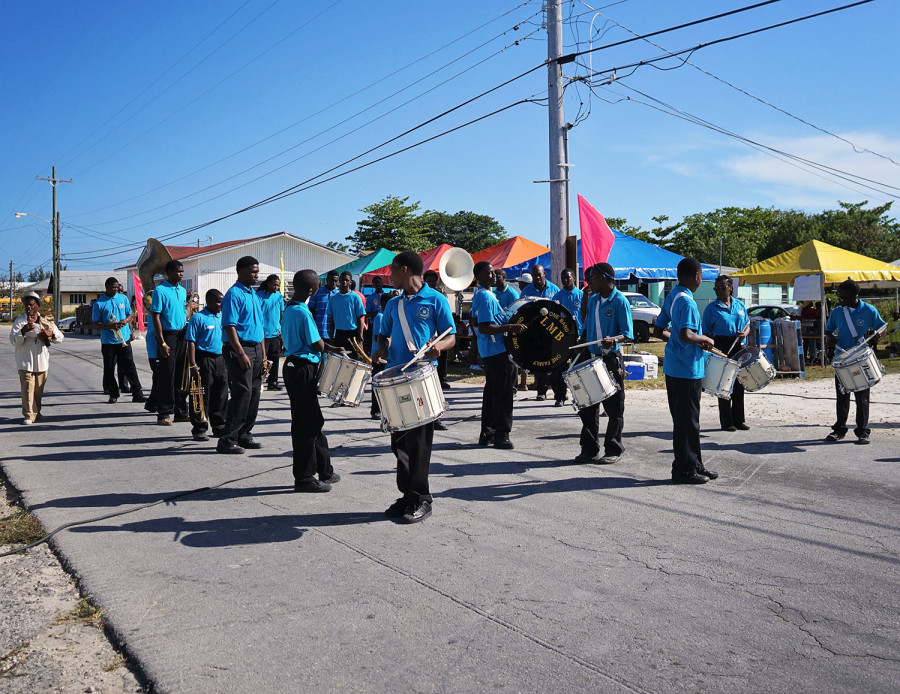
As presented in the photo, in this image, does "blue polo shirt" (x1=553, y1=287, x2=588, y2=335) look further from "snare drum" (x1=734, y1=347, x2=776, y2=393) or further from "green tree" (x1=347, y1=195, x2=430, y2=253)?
"green tree" (x1=347, y1=195, x2=430, y2=253)

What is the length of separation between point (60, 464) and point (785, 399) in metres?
10.9

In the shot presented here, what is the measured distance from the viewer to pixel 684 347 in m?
→ 6.85

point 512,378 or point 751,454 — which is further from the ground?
point 512,378

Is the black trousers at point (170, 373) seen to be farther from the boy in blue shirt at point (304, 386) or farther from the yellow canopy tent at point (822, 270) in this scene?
the yellow canopy tent at point (822, 270)

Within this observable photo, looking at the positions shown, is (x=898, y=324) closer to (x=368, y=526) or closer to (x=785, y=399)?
(x=785, y=399)

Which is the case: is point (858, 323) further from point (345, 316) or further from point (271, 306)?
point (345, 316)

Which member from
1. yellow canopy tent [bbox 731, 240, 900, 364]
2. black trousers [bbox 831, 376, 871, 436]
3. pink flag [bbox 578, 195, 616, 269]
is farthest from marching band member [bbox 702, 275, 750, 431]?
yellow canopy tent [bbox 731, 240, 900, 364]

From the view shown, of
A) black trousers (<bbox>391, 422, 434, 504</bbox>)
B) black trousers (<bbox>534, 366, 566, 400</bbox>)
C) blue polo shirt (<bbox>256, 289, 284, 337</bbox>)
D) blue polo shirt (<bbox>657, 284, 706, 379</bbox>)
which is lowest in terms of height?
black trousers (<bbox>391, 422, 434, 504</bbox>)

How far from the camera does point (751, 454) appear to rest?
8.20m

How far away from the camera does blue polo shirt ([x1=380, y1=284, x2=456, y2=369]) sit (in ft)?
18.9

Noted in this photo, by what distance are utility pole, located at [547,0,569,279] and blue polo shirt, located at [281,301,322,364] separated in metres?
9.00

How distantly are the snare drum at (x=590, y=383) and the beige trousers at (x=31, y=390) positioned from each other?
8.11 metres

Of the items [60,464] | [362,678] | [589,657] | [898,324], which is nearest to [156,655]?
[362,678]

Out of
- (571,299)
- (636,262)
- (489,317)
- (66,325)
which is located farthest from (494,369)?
(66,325)
